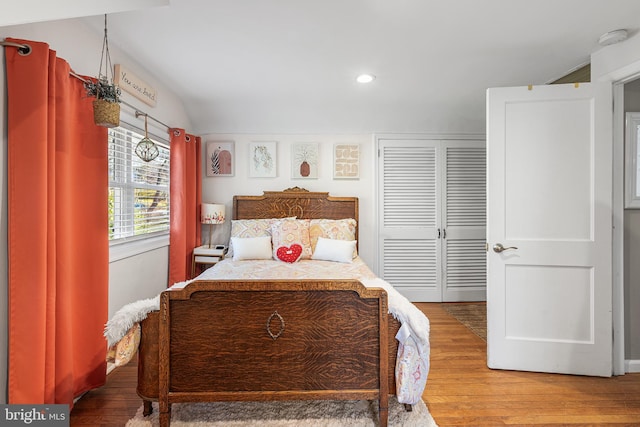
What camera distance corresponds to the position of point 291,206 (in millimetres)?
4137

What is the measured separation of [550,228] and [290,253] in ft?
7.26

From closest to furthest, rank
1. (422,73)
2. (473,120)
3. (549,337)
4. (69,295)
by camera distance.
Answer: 1. (69,295)
2. (549,337)
3. (422,73)
4. (473,120)

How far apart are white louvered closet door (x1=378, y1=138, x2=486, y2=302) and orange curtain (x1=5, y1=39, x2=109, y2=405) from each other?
3.17 meters

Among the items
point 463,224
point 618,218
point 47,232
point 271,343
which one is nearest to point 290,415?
point 271,343

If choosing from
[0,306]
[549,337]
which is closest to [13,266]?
[0,306]

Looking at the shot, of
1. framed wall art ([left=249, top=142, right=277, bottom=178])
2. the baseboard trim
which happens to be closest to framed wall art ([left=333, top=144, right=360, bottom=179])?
framed wall art ([left=249, top=142, right=277, bottom=178])

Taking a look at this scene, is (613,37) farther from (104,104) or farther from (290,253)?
(104,104)

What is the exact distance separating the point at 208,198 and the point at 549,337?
3.71m

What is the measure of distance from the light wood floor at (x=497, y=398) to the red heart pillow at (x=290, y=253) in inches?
60.1

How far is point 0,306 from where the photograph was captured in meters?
1.63

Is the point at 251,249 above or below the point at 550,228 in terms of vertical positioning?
below

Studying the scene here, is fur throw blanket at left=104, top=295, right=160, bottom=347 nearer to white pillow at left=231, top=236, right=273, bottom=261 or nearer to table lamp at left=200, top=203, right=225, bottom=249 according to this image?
white pillow at left=231, top=236, right=273, bottom=261

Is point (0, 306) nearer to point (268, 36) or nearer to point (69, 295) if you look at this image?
point (69, 295)

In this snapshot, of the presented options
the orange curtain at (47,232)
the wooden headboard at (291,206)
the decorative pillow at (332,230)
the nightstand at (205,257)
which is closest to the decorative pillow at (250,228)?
the nightstand at (205,257)
